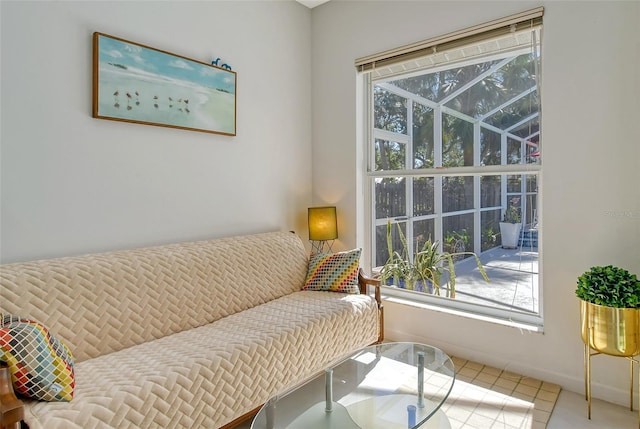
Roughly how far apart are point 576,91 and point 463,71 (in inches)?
31.7

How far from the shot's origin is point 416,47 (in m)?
2.83

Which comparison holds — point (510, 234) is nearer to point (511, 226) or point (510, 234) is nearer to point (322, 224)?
point (511, 226)

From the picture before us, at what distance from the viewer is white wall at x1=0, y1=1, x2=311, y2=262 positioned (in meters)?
1.89

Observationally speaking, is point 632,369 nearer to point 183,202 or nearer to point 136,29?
point 183,202

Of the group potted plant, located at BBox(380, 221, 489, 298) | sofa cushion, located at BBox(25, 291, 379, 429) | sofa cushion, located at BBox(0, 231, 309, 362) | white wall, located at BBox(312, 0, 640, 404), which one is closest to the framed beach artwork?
sofa cushion, located at BBox(0, 231, 309, 362)

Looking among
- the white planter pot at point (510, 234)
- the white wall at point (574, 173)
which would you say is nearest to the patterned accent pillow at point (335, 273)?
the white wall at point (574, 173)

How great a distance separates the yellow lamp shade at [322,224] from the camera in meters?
3.22

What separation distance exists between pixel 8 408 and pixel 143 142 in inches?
63.3

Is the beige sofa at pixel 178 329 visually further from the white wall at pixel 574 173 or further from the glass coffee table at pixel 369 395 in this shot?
the white wall at pixel 574 173

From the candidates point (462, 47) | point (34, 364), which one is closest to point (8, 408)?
point (34, 364)

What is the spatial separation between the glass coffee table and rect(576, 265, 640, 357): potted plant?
0.83 metres

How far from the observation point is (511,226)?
2.61 metres

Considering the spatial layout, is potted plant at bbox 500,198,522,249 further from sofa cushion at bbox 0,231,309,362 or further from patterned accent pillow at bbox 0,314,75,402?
patterned accent pillow at bbox 0,314,75,402

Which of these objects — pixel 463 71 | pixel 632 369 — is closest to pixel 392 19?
pixel 463 71
